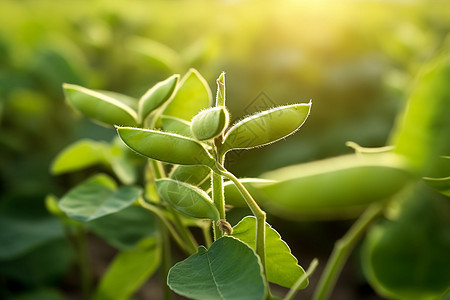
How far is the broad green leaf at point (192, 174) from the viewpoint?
54cm

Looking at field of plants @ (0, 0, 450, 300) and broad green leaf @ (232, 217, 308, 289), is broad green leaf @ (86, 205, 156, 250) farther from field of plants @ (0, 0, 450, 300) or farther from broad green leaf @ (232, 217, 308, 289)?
broad green leaf @ (232, 217, 308, 289)

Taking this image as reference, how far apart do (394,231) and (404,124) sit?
445 millimetres

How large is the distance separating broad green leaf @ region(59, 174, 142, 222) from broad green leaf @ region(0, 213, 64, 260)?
0.33 meters

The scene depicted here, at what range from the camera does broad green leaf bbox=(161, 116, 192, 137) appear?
22.0 inches

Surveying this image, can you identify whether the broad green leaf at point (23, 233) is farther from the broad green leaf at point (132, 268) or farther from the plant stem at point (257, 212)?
the plant stem at point (257, 212)

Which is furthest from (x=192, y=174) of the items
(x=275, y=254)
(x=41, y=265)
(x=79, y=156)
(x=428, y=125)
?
(x=41, y=265)

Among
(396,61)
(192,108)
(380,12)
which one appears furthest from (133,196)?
(380,12)

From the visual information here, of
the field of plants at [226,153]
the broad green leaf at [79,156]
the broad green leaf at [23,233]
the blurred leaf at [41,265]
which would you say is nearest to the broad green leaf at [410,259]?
the field of plants at [226,153]

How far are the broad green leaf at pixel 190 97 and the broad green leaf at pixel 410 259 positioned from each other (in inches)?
10.9

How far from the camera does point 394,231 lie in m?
0.82

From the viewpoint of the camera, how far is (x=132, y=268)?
84cm

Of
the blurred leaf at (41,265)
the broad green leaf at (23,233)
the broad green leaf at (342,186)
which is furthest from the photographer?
the blurred leaf at (41,265)

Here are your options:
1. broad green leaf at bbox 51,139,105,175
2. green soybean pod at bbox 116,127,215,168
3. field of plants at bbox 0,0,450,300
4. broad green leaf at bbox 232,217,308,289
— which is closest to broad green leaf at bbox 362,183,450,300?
field of plants at bbox 0,0,450,300

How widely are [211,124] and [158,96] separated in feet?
0.49
